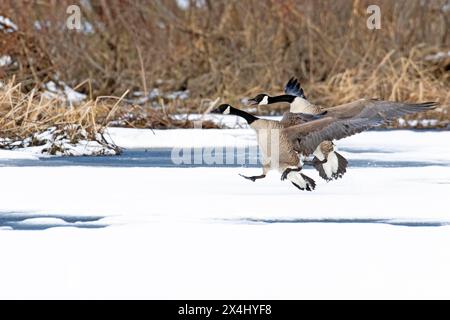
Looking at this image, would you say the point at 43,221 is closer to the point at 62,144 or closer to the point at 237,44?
the point at 62,144

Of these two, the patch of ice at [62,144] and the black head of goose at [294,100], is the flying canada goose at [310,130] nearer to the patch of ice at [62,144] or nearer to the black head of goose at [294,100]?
the black head of goose at [294,100]

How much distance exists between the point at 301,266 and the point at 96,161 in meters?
4.46

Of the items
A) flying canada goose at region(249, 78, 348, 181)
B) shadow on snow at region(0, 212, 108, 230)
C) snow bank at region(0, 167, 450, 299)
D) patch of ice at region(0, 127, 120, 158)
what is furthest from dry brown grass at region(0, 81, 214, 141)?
shadow on snow at region(0, 212, 108, 230)

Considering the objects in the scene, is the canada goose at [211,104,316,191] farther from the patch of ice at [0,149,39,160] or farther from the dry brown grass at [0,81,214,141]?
the dry brown grass at [0,81,214,141]

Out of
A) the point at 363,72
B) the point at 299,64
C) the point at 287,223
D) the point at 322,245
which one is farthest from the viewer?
the point at 299,64

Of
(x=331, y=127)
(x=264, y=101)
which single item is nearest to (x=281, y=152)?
(x=331, y=127)

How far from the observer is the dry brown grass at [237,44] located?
51.7 feet

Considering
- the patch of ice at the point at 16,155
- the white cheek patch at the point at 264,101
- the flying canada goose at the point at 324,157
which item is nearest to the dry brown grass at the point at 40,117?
the patch of ice at the point at 16,155

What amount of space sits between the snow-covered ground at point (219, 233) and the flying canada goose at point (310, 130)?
199 millimetres
